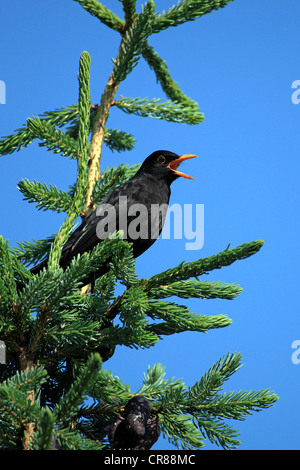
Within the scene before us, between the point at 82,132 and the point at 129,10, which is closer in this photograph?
the point at 82,132

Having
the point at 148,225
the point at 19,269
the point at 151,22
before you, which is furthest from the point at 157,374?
the point at 151,22

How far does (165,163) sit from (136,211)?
2.25 feet

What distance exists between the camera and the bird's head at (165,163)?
4.12m

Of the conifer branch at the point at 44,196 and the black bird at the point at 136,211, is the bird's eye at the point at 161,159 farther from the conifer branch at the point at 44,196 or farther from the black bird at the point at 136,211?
the conifer branch at the point at 44,196

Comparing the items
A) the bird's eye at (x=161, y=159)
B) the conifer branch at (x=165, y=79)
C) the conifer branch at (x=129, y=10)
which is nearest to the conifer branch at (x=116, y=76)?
the conifer branch at (x=129, y=10)

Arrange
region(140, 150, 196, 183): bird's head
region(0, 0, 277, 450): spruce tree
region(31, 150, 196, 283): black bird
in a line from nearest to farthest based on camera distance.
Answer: region(0, 0, 277, 450): spruce tree, region(31, 150, 196, 283): black bird, region(140, 150, 196, 183): bird's head

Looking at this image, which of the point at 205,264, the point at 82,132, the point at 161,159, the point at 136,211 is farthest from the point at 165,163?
the point at 205,264

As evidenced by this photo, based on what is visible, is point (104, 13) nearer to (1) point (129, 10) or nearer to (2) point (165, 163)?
(1) point (129, 10)

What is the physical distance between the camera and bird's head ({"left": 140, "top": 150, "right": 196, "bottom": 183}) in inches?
162

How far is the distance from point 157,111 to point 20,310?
5.53 feet

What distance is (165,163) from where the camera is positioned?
4.20m

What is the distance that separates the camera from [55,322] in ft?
6.79

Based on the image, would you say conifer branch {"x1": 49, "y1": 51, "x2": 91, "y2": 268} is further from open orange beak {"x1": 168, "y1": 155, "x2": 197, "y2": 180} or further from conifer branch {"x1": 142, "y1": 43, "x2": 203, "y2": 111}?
open orange beak {"x1": 168, "y1": 155, "x2": 197, "y2": 180}

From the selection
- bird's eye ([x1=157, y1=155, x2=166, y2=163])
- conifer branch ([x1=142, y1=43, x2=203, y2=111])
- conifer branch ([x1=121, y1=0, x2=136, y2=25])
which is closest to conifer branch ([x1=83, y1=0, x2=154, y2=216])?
conifer branch ([x1=121, y1=0, x2=136, y2=25])
